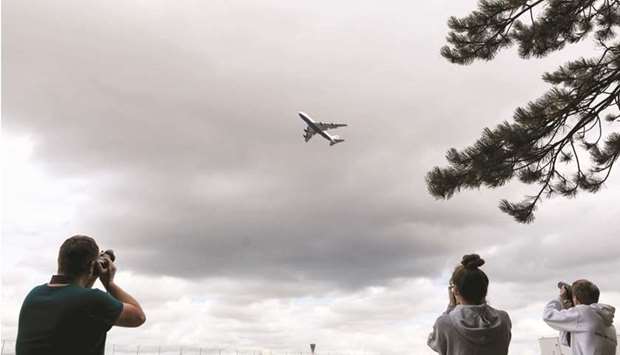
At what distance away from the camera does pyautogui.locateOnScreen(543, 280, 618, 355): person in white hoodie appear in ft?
11.7

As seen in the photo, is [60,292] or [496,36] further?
[496,36]

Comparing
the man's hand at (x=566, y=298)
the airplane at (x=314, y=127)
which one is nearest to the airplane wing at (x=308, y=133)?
the airplane at (x=314, y=127)

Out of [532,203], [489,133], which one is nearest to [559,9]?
[489,133]

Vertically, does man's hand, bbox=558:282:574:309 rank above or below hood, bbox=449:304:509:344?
above

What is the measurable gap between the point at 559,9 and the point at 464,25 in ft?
5.03

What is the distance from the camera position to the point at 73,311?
228cm

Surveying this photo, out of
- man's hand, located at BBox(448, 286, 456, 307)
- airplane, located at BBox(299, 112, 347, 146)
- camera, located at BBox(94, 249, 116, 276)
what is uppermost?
airplane, located at BBox(299, 112, 347, 146)

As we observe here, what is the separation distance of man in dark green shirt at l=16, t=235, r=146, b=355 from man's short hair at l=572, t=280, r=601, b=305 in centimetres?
288

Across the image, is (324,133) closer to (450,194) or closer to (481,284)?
(450,194)

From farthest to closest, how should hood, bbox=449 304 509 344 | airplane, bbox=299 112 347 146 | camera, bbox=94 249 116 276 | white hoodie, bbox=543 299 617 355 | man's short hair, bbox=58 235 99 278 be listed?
airplane, bbox=299 112 347 146 → white hoodie, bbox=543 299 617 355 → hood, bbox=449 304 509 344 → camera, bbox=94 249 116 276 → man's short hair, bbox=58 235 99 278

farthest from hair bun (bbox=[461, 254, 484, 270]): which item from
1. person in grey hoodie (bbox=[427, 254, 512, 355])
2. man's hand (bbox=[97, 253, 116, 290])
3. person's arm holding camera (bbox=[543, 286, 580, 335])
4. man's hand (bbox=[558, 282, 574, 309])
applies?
man's hand (bbox=[97, 253, 116, 290])

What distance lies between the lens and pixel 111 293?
2521mm

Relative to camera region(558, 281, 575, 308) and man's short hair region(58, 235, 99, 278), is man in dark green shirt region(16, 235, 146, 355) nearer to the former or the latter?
man's short hair region(58, 235, 99, 278)

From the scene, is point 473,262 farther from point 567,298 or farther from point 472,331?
point 567,298
